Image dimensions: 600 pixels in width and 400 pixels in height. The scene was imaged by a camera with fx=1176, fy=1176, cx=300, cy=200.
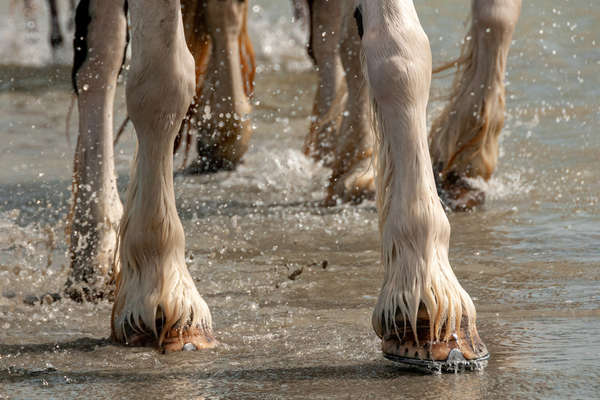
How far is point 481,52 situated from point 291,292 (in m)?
1.71

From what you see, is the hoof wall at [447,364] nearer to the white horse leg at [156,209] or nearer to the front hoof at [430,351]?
the front hoof at [430,351]

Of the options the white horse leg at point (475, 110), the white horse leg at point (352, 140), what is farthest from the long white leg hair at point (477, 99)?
the white horse leg at point (352, 140)

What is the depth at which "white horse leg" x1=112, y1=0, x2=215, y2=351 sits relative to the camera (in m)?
3.49

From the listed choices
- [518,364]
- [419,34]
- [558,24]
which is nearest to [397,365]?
[518,364]

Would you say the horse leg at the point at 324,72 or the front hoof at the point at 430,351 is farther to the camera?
the horse leg at the point at 324,72

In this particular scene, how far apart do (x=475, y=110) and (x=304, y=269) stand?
131cm

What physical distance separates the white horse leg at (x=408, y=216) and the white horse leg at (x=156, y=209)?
0.61m

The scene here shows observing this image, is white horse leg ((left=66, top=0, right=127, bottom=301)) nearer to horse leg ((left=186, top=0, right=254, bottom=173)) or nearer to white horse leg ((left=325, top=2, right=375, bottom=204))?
white horse leg ((left=325, top=2, right=375, bottom=204))

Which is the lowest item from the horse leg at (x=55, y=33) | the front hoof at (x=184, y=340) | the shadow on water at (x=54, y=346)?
the shadow on water at (x=54, y=346)

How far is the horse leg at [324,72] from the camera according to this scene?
21.3 ft

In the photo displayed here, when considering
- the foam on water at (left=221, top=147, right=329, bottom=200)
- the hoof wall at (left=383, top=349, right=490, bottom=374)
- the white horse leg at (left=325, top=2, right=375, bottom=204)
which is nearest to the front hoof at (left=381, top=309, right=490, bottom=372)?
the hoof wall at (left=383, top=349, right=490, bottom=374)

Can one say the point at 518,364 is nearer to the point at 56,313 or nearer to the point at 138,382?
the point at 138,382

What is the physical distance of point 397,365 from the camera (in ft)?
10.5

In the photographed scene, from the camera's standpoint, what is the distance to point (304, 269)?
14.9ft
